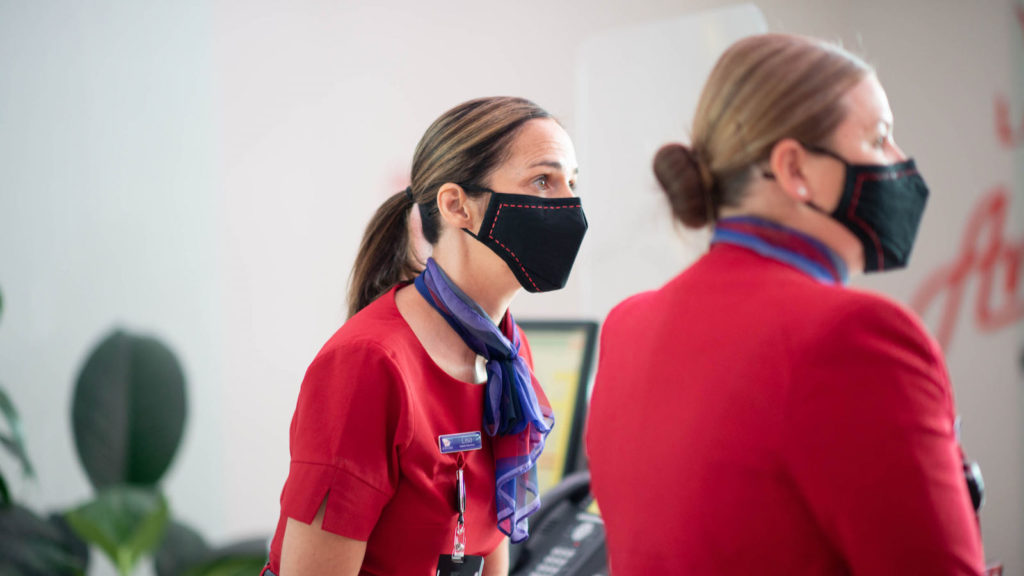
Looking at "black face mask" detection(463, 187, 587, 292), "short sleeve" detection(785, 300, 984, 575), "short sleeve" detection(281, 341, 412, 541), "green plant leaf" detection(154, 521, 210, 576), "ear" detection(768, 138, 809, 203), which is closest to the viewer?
"short sleeve" detection(785, 300, 984, 575)

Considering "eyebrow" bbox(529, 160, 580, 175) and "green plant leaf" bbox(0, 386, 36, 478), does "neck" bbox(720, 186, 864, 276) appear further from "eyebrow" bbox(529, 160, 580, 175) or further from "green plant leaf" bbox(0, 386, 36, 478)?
"green plant leaf" bbox(0, 386, 36, 478)

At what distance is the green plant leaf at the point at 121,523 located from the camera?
6.76ft

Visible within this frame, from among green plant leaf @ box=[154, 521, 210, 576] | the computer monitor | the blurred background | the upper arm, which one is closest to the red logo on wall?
the blurred background

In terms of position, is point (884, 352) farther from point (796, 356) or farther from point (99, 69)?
point (99, 69)

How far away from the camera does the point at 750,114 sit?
2.81 ft

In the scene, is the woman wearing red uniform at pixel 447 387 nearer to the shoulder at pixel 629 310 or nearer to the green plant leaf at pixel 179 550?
the shoulder at pixel 629 310

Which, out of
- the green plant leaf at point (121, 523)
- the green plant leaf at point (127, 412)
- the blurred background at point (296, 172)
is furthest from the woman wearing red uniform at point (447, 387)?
the green plant leaf at point (127, 412)

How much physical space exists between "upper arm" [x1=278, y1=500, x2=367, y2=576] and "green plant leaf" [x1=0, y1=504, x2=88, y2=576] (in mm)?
1450

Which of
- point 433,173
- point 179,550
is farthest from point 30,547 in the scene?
point 433,173

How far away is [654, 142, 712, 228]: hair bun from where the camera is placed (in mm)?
910

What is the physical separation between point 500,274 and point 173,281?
5.51 ft

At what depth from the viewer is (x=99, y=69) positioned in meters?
2.42

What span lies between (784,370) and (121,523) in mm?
1963

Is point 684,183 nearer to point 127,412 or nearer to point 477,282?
point 477,282
